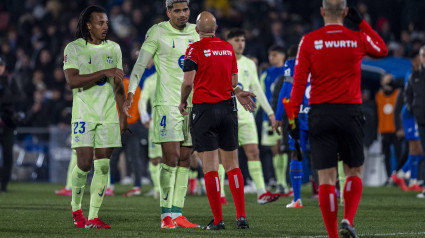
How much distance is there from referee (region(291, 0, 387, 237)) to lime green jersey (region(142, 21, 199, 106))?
7.00ft

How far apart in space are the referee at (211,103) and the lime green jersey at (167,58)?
44 centimetres

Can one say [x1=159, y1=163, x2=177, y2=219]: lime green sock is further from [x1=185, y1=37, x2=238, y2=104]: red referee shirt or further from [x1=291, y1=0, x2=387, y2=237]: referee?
[x1=291, y1=0, x2=387, y2=237]: referee

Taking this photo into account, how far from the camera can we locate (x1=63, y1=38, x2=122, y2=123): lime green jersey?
8.73 m

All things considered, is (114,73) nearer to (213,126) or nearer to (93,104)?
(93,104)

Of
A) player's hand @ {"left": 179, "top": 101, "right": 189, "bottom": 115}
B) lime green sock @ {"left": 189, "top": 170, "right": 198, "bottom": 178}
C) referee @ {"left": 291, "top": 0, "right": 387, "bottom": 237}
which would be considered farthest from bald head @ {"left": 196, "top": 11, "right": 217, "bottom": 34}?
lime green sock @ {"left": 189, "top": 170, "right": 198, "bottom": 178}

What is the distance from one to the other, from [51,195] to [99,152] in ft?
22.9

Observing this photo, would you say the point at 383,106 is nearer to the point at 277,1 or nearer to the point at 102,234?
the point at 277,1

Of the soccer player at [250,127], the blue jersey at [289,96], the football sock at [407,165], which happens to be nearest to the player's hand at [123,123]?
the blue jersey at [289,96]

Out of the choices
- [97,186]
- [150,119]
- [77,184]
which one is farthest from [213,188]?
[150,119]

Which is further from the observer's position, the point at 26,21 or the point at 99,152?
the point at 26,21

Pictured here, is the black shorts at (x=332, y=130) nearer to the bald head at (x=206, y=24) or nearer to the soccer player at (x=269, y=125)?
the bald head at (x=206, y=24)

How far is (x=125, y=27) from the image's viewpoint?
25.3m

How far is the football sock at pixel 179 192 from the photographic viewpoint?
891 centimetres

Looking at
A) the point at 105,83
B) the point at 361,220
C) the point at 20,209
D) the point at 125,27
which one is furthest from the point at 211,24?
the point at 125,27
